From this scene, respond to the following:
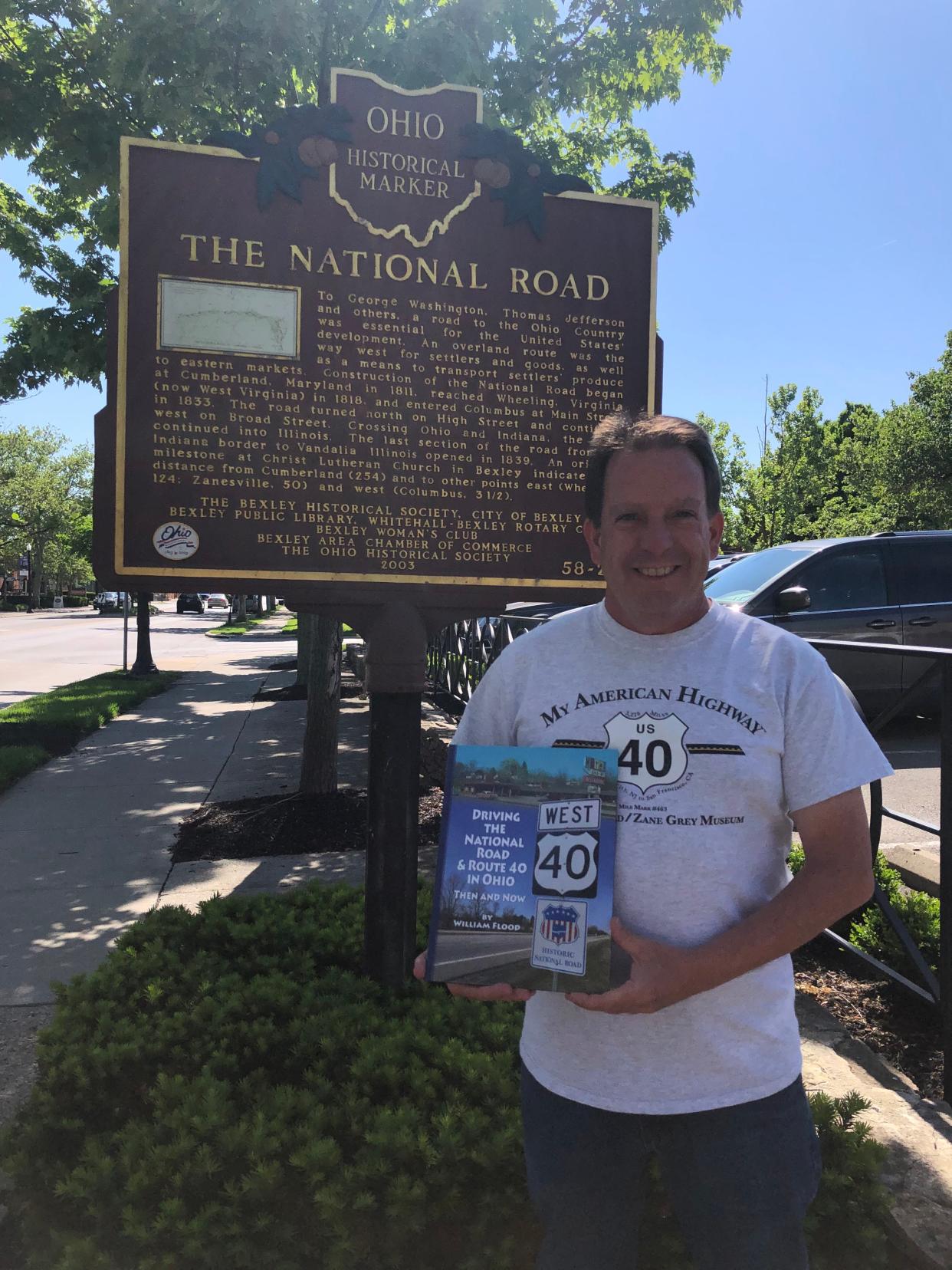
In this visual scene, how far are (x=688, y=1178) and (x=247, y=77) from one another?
761 centimetres

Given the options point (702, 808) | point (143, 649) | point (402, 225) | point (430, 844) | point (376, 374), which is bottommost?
point (430, 844)

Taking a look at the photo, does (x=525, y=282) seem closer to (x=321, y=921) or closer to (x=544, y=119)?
(x=321, y=921)

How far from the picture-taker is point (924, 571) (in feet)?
28.7

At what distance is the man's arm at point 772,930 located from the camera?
1.31 m

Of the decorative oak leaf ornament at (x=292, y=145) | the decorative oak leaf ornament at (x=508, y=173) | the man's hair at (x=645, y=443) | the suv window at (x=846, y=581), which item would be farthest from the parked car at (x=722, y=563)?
the man's hair at (x=645, y=443)

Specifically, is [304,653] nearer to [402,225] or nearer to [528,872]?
[402,225]

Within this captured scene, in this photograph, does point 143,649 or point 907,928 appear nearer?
point 907,928

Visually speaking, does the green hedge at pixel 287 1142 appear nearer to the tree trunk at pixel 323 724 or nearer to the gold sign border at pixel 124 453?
the gold sign border at pixel 124 453

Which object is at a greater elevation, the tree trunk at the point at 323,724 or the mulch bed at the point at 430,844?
the tree trunk at the point at 323,724

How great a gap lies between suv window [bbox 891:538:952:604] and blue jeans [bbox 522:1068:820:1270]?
8098 millimetres

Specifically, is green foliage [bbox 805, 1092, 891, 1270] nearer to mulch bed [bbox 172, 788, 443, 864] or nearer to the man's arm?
the man's arm

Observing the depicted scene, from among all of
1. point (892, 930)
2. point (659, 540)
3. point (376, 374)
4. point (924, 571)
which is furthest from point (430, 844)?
point (924, 571)

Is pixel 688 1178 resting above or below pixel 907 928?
above

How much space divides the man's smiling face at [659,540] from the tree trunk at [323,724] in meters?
4.98
